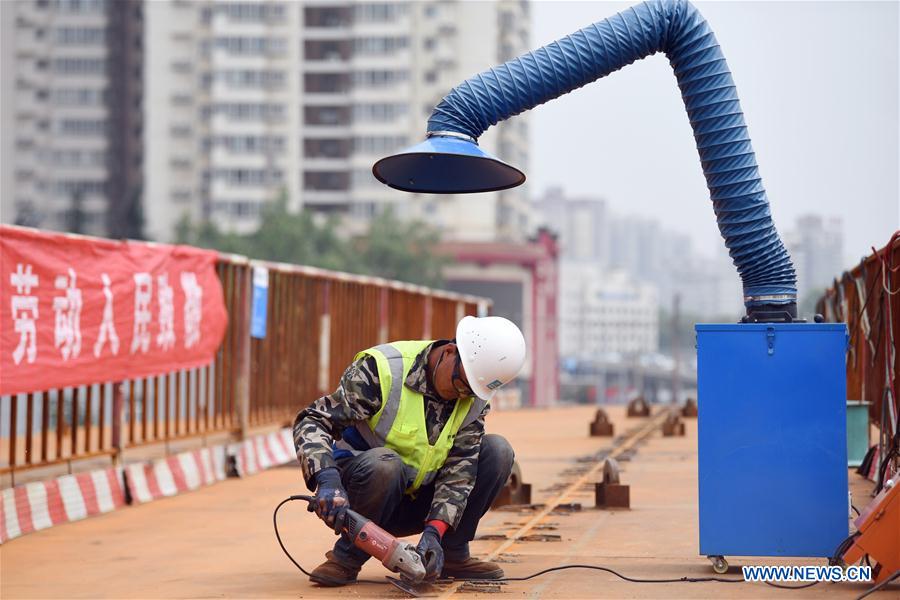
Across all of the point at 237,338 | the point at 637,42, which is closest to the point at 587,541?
the point at 637,42

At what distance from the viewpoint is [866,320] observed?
38.3 ft

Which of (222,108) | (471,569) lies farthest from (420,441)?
(222,108)

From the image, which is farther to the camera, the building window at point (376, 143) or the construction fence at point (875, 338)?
the building window at point (376, 143)

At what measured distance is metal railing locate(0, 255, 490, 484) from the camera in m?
12.0

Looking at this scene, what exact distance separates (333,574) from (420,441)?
0.78 metres

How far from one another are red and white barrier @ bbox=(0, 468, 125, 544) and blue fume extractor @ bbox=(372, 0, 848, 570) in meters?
3.78

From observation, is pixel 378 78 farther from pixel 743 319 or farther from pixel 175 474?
pixel 743 319

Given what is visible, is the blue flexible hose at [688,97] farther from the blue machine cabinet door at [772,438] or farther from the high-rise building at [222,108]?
the high-rise building at [222,108]

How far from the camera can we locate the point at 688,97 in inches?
302

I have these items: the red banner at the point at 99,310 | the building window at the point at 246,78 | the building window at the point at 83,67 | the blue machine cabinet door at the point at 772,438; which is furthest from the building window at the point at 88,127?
the blue machine cabinet door at the point at 772,438

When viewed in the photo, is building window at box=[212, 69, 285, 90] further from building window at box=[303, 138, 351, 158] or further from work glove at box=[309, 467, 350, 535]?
work glove at box=[309, 467, 350, 535]

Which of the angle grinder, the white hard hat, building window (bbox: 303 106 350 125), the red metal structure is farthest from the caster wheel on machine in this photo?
building window (bbox: 303 106 350 125)

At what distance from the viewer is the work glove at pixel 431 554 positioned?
6227 mm

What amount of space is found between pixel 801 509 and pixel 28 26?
396ft
